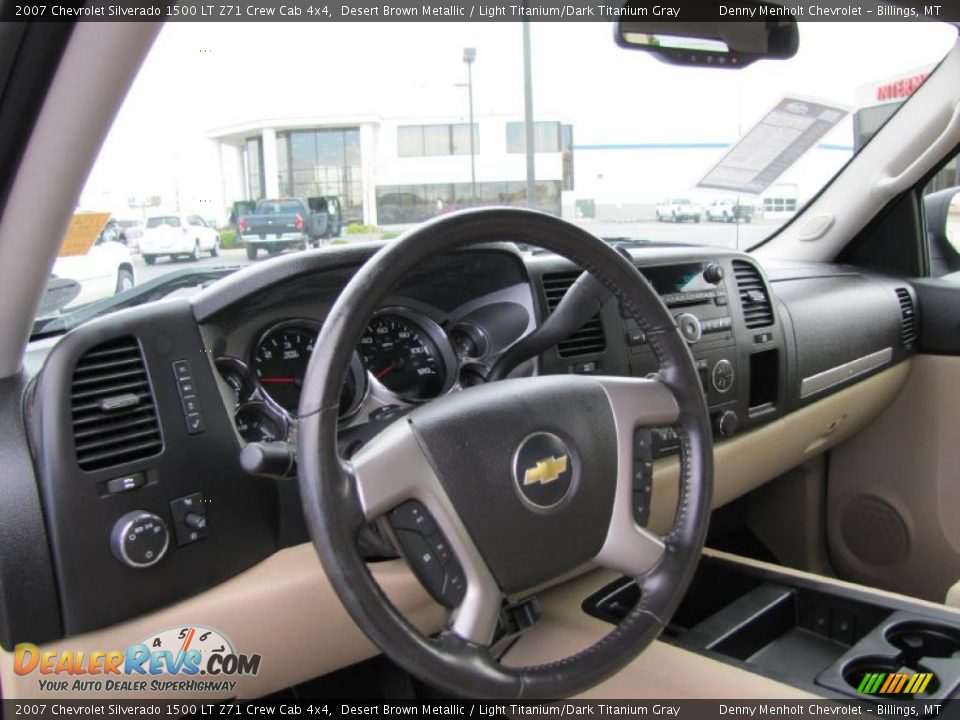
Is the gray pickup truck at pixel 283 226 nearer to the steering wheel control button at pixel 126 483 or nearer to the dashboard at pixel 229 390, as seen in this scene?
the dashboard at pixel 229 390

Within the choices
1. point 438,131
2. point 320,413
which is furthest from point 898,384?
point 320,413

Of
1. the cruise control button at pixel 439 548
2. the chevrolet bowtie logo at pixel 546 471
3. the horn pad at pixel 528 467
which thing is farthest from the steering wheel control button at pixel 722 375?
the cruise control button at pixel 439 548

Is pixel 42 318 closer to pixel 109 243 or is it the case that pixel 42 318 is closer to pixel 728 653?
pixel 109 243

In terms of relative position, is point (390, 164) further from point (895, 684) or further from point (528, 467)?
point (895, 684)

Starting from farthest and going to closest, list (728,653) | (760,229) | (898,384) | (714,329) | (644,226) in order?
(760,229) → (898,384) → (644,226) → (714,329) → (728,653)

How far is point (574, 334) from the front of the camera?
1.92 metres

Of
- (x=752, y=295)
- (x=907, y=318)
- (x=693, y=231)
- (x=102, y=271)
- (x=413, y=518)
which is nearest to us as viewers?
(x=413, y=518)

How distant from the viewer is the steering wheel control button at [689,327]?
7.27 feet

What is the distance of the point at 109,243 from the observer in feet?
5.27

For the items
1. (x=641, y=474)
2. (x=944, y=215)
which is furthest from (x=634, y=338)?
(x=944, y=215)

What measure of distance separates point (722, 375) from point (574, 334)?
58cm

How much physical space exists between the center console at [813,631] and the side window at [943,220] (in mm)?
1884

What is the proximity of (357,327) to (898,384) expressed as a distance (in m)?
2.61

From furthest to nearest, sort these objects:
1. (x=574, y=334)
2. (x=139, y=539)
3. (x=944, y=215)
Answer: (x=944, y=215)
(x=574, y=334)
(x=139, y=539)
